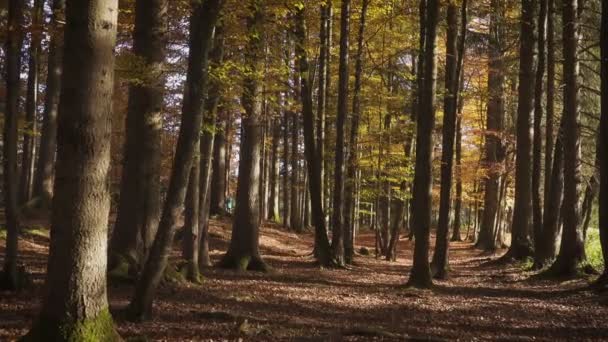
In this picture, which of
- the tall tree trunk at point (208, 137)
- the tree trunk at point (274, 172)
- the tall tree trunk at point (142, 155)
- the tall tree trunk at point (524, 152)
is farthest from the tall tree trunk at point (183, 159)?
the tree trunk at point (274, 172)

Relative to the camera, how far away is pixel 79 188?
203 inches

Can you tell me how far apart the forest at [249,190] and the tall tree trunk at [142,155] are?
0.12 feet

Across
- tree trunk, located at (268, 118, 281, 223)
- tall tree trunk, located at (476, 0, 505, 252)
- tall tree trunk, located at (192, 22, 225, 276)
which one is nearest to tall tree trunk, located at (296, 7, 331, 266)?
tall tree trunk, located at (192, 22, 225, 276)

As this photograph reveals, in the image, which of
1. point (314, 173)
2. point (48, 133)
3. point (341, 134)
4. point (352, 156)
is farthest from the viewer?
point (48, 133)

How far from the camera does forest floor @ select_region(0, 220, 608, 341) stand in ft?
24.9

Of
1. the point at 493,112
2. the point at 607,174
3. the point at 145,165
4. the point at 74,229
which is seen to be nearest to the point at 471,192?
the point at 493,112

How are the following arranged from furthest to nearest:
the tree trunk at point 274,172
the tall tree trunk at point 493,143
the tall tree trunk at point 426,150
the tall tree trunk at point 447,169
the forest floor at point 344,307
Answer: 1. the tree trunk at point 274,172
2. the tall tree trunk at point 493,143
3. the tall tree trunk at point 447,169
4. the tall tree trunk at point 426,150
5. the forest floor at point 344,307

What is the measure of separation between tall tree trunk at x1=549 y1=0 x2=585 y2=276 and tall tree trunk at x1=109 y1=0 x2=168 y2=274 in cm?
949

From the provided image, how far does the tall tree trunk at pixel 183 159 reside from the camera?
23.0 feet

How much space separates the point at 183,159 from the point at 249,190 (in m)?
7.83

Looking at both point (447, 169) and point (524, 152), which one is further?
point (524, 152)

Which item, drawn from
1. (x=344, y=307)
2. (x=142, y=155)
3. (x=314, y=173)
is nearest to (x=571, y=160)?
(x=314, y=173)

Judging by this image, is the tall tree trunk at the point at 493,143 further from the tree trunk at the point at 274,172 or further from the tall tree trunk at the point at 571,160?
the tree trunk at the point at 274,172

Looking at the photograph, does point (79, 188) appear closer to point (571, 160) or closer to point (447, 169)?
point (447, 169)
